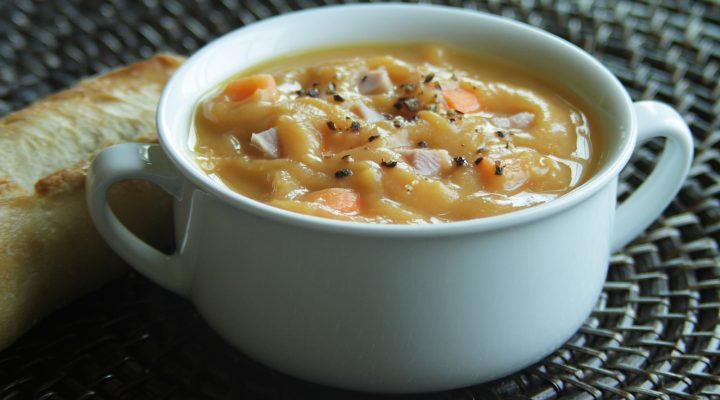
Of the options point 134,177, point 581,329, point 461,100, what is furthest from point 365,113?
point 581,329

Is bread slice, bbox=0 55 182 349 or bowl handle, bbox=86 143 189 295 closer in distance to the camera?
bowl handle, bbox=86 143 189 295

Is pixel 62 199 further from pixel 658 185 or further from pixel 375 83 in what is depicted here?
pixel 658 185

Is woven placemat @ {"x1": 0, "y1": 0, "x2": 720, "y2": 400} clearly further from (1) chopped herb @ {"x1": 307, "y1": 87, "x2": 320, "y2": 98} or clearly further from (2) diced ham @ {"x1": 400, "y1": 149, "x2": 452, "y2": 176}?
(1) chopped herb @ {"x1": 307, "y1": 87, "x2": 320, "y2": 98}

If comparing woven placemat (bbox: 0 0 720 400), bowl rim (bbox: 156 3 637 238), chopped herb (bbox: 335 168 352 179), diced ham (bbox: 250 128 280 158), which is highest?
bowl rim (bbox: 156 3 637 238)

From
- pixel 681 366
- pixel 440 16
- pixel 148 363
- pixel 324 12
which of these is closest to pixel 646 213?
pixel 681 366

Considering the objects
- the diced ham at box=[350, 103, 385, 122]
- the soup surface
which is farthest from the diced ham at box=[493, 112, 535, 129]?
the diced ham at box=[350, 103, 385, 122]

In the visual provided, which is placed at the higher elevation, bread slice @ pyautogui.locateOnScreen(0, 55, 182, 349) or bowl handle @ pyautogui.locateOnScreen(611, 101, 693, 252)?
bowl handle @ pyautogui.locateOnScreen(611, 101, 693, 252)

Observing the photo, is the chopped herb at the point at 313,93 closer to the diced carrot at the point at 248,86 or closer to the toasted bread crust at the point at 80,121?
the diced carrot at the point at 248,86
